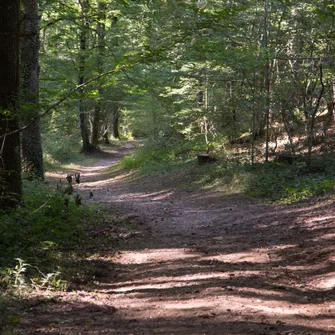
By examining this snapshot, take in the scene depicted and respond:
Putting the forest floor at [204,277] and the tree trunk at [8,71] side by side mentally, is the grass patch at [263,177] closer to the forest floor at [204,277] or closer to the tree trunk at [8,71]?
the forest floor at [204,277]

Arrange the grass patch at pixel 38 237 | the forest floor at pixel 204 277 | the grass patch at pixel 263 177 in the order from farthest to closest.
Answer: the grass patch at pixel 263 177 → the grass patch at pixel 38 237 → the forest floor at pixel 204 277

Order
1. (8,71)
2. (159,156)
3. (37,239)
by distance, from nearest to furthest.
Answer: (37,239) → (8,71) → (159,156)

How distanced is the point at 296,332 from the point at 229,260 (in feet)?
10.0

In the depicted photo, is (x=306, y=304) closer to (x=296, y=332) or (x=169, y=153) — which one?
(x=296, y=332)

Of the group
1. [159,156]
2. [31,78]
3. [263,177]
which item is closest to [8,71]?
[31,78]

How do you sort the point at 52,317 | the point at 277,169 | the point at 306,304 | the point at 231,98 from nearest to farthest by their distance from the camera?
1. the point at 52,317
2. the point at 306,304
3. the point at 277,169
4. the point at 231,98

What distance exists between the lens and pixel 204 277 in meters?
5.92

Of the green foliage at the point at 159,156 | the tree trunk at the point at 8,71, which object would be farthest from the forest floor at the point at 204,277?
the green foliage at the point at 159,156

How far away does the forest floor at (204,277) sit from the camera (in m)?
4.17

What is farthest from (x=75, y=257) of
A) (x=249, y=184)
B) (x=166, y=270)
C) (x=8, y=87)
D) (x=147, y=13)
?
(x=147, y=13)

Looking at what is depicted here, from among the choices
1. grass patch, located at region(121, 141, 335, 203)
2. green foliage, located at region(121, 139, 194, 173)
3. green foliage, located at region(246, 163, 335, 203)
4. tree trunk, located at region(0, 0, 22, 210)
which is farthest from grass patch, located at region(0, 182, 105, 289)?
green foliage, located at region(121, 139, 194, 173)

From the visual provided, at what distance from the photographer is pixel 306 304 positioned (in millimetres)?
Result: 4746

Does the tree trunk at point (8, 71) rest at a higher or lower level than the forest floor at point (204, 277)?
higher

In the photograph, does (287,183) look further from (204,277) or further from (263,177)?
(204,277)
